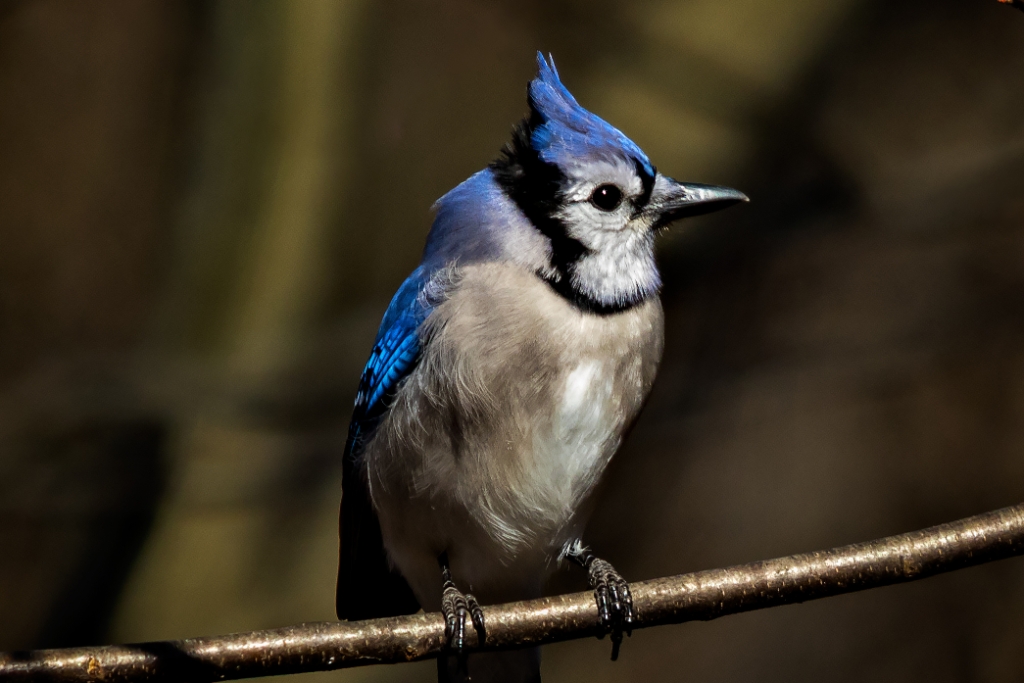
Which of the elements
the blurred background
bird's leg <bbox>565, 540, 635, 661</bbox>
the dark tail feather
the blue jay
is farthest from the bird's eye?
the blurred background

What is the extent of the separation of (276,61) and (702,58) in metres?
1.58

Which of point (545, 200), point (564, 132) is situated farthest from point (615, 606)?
point (564, 132)

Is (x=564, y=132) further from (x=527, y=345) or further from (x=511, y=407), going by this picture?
(x=511, y=407)

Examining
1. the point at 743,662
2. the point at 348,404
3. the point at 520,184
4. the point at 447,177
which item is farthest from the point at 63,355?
the point at 743,662

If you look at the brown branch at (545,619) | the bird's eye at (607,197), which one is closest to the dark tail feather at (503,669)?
the brown branch at (545,619)

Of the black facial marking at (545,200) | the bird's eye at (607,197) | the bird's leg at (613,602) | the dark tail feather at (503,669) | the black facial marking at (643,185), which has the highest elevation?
the black facial marking at (643,185)

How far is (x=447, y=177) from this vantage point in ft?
14.9

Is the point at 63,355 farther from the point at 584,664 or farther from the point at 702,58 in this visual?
the point at 702,58

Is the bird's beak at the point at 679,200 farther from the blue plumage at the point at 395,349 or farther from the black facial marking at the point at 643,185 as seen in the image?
the blue plumage at the point at 395,349

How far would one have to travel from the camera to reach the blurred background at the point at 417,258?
3896 millimetres

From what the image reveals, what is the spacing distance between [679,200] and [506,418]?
59 centimetres

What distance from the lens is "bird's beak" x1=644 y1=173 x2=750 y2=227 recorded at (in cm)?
235

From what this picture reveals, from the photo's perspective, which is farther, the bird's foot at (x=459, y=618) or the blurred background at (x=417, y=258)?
the blurred background at (x=417, y=258)

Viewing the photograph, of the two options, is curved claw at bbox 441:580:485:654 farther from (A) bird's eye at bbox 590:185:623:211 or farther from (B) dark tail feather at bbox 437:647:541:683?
(A) bird's eye at bbox 590:185:623:211
